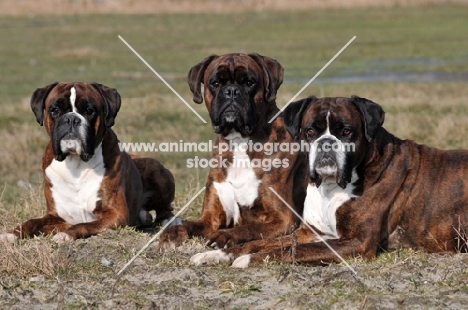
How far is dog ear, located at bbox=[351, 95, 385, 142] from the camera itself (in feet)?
25.0

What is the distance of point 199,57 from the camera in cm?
3272

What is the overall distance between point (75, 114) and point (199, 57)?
80.1 ft

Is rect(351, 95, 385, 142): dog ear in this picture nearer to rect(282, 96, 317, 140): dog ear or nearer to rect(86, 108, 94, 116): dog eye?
rect(282, 96, 317, 140): dog ear

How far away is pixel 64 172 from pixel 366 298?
3569 mm

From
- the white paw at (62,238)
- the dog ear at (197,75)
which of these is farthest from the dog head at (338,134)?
the white paw at (62,238)

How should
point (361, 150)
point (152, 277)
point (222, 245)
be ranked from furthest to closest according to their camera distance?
point (222, 245), point (361, 150), point (152, 277)

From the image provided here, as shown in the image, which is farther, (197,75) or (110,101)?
(197,75)

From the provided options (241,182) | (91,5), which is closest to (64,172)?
(241,182)

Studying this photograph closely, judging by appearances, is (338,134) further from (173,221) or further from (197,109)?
(197,109)

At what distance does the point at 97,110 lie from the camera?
866 cm

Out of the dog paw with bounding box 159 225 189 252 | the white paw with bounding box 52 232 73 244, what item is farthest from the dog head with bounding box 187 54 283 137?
the white paw with bounding box 52 232 73 244

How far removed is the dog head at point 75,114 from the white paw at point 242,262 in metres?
1.91

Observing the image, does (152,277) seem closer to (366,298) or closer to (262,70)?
(366,298)

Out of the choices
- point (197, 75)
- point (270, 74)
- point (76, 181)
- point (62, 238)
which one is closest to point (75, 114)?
point (76, 181)
